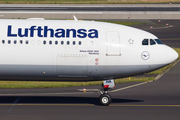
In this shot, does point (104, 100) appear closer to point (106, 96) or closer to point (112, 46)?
point (106, 96)

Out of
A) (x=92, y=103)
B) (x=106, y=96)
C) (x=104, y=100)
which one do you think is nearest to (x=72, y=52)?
(x=106, y=96)

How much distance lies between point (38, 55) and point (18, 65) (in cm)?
129

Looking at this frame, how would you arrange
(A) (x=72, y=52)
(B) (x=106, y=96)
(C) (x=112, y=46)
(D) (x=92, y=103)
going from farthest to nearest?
(D) (x=92, y=103) → (B) (x=106, y=96) → (C) (x=112, y=46) → (A) (x=72, y=52)

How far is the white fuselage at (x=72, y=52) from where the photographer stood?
1947 centimetres

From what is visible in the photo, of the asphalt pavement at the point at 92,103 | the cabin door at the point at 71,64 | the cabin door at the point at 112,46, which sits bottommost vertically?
the asphalt pavement at the point at 92,103

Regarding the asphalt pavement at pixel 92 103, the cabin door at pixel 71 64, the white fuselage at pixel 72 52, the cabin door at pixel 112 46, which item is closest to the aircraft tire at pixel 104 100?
the asphalt pavement at pixel 92 103

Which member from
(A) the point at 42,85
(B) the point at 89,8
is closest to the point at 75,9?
(B) the point at 89,8

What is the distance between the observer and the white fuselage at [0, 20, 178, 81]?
19469mm

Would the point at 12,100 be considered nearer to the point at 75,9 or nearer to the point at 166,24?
the point at 166,24

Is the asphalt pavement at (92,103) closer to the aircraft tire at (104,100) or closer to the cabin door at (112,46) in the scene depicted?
the aircraft tire at (104,100)

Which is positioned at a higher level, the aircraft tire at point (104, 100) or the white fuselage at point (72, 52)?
the white fuselage at point (72, 52)

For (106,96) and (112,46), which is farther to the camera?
(106,96)

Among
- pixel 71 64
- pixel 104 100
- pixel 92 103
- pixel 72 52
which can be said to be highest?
pixel 72 52

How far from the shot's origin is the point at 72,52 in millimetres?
19531
